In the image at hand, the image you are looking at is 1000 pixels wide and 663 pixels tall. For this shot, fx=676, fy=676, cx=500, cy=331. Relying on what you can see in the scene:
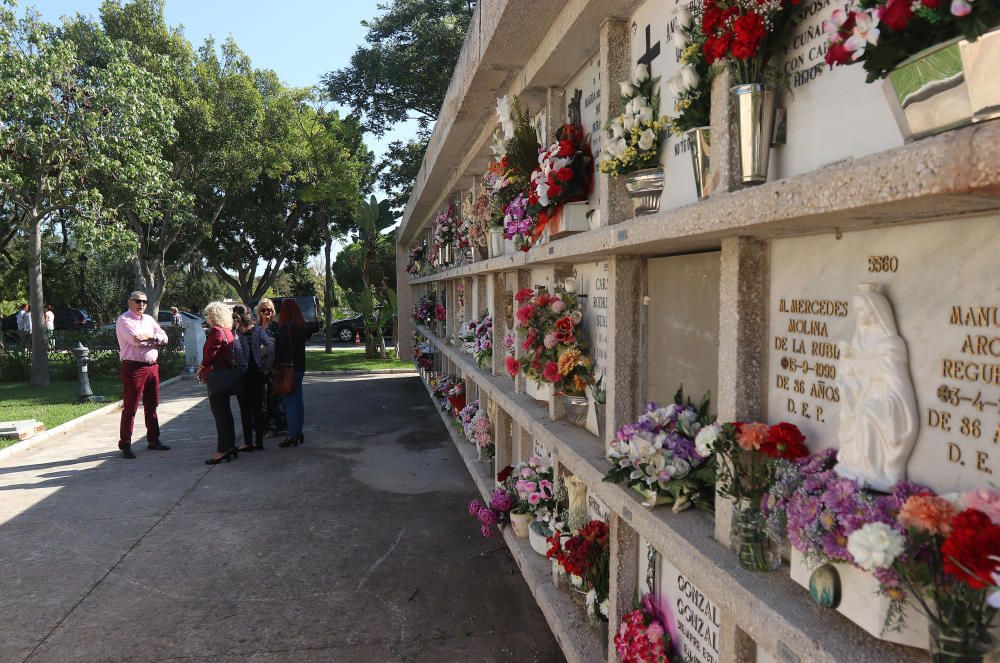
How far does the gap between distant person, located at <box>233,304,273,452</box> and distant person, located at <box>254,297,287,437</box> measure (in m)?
0.07

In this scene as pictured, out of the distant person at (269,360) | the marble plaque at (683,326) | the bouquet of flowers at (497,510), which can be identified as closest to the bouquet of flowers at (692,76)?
the marble plaque at (683,326)

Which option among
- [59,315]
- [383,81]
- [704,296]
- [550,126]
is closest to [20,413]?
[550,126]

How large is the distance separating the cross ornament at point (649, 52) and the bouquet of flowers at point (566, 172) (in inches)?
23.8

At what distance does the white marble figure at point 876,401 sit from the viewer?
1291mm

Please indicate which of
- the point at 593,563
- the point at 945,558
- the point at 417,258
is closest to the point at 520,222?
the point at 593,563

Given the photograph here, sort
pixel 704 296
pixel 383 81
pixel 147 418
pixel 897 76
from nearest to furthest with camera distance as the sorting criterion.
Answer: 1. pixel 897 76
2. pixel 704 296
3. pixel 147 418
4. pixel 383 81

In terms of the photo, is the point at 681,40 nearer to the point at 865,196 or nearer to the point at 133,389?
the point at 865,196

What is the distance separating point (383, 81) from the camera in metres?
20.8

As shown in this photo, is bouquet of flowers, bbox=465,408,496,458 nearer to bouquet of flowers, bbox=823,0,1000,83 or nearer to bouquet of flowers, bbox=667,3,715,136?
bouquet of flowers, bbox=667,3,715,136

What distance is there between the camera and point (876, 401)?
4.35 feet

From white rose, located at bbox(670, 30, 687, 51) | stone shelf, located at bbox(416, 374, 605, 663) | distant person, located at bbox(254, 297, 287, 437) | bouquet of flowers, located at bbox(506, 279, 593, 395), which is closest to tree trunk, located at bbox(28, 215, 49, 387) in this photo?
distant person, located at bbox(254, 297, 287, 437)

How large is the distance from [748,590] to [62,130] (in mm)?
13092

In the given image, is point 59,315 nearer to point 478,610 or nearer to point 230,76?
point 230,76

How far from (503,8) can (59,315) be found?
98.4 feet
